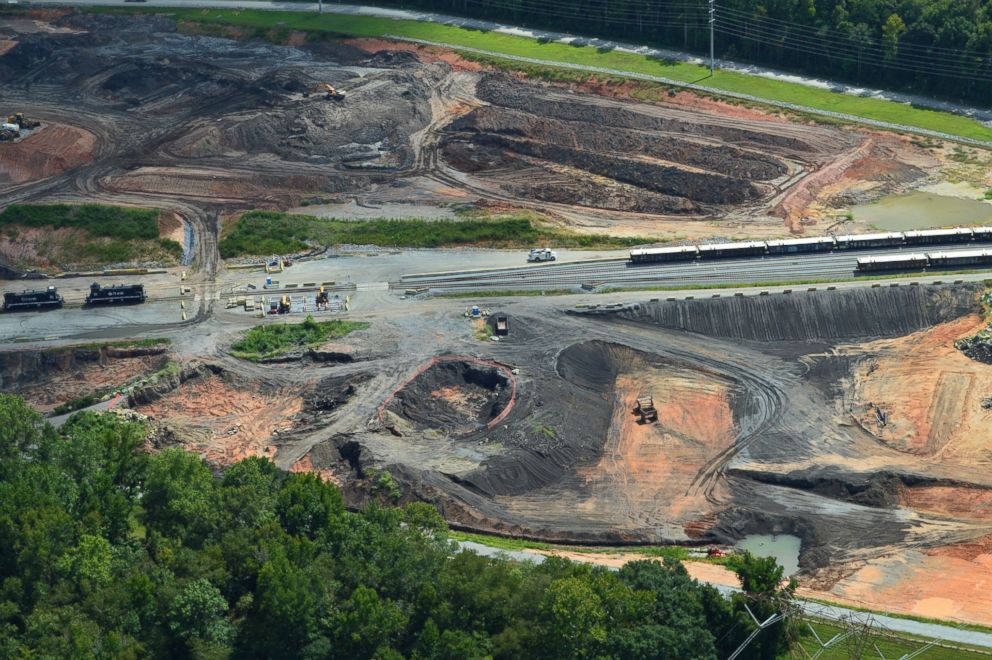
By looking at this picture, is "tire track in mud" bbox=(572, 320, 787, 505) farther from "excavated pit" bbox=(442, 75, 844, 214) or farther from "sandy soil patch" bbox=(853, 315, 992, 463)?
"excavated pit" bbox=(442, 75, 844, 214)

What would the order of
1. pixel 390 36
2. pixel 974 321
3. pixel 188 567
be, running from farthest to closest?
pixel 390 36 < pixel 974 321 < pixel 188 567

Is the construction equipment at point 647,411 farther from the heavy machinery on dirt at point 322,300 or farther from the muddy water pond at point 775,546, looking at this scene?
the heavy machinery on dirt at point 322,300

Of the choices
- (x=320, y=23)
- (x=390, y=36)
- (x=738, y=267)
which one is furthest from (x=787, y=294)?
(x=320, y=23)

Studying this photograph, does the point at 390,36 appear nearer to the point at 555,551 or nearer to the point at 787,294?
the point at 787,294

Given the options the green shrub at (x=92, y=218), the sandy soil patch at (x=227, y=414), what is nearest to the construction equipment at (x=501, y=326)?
the sandy soil patch at (x=227, y=414)

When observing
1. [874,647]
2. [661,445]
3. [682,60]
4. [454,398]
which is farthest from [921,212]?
[874,647]

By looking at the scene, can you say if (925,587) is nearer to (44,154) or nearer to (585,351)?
(585,351)
